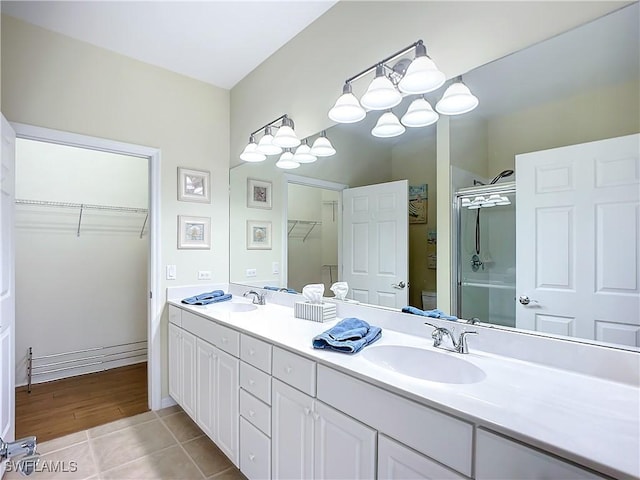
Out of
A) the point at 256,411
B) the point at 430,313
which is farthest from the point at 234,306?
the point at 430,313

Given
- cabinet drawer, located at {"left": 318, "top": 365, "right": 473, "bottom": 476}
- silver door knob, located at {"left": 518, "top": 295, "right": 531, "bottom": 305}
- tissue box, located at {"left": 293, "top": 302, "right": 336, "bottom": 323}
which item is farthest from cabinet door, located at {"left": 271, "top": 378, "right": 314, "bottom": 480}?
silver door knob, located at {"left": 518, "top": 295, "right": 531, "bottom": 305}

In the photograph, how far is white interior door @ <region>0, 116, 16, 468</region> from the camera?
1.78m

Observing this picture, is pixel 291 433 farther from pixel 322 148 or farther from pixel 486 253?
pixel 322 148

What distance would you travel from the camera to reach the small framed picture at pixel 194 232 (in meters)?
2.72

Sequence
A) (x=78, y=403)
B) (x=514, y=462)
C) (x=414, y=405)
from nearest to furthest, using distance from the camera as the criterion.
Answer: (x=514, y=462) < (x=414, y=405) < (x=78, y=403)

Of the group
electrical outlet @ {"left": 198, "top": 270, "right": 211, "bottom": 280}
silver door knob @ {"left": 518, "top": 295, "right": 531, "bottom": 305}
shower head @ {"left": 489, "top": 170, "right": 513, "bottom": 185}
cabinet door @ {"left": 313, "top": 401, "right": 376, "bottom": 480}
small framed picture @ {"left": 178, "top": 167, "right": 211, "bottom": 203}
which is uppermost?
small framed picture @ {"left": 178, "top": 167, "right": 211, "bottom": 203}

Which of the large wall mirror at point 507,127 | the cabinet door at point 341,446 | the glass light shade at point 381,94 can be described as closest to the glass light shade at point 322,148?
the large wall mirror at point 507,127

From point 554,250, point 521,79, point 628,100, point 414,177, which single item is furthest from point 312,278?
point 628,100

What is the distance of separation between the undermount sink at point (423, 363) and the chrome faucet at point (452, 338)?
1.5 inches

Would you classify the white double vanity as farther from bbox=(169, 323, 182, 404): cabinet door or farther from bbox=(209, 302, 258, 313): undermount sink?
bbox=(169, 323, 182, 404): cabinet door

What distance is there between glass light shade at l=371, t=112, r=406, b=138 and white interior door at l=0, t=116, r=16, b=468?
1965 mm

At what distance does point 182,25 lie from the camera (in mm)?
2143

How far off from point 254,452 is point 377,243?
1.20 meters

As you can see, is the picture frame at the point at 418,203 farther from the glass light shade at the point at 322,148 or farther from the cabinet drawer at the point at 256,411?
the cabinet drawer at the point at 256,411
